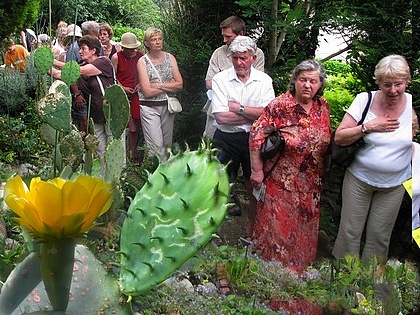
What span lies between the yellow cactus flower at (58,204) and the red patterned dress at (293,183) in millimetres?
2864

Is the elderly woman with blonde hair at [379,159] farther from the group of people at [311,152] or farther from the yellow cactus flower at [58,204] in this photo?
the yellow cactus flower at [58,204]

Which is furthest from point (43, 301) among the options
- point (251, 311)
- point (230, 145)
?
point (230, 145)

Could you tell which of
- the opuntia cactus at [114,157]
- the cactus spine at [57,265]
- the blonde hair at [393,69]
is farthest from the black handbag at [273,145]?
the cactus spine at [57,265]

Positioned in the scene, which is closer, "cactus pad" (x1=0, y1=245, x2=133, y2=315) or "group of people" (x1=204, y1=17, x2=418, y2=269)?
"cactus pad" (x1=0, y1=245, x2=133, y2=315)

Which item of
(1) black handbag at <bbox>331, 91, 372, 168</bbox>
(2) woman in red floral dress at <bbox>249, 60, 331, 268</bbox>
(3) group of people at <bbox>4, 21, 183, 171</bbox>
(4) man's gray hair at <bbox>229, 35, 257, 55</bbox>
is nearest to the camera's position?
(1) black handbag at <bbox>331, 91, 372, 168</bbox>

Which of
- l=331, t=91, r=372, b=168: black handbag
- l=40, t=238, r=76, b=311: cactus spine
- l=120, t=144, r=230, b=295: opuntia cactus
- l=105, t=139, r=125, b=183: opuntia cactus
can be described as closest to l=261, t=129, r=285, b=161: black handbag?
l=331, t=91, r=372, b=168: black handbag

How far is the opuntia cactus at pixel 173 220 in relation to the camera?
4.32 feet

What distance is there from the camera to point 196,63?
20.2 feet

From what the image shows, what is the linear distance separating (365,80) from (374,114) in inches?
41.1

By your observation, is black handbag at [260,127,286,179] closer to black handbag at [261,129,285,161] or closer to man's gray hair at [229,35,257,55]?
black handbag at [261,129,285,161]

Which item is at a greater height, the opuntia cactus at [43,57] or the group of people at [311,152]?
the opuntia cactus at [43,57]

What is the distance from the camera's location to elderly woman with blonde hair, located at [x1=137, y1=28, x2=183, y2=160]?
17.8ft

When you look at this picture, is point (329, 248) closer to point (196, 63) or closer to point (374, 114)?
point (374, 114)

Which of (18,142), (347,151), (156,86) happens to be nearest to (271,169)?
(347,151)
